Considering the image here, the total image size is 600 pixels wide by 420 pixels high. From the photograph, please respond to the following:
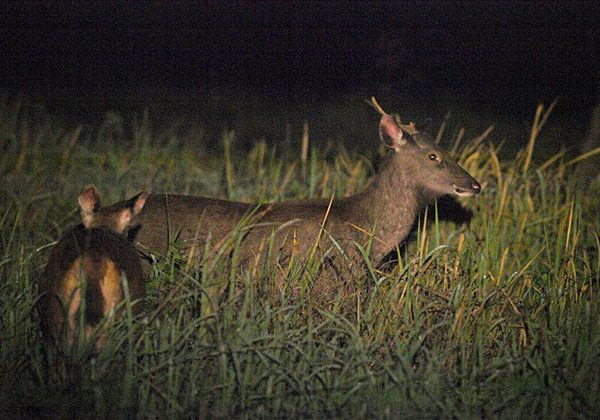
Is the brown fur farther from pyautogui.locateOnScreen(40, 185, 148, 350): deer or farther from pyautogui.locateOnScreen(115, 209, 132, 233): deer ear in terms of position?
pyautogui.locateOnScreen(40, 185, 148, 350): deer

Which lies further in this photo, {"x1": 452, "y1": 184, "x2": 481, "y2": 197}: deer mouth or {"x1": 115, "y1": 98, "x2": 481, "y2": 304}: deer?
{"x1": 452, "y1": 184, "x2": 481, "y2": 197}: deer mouth

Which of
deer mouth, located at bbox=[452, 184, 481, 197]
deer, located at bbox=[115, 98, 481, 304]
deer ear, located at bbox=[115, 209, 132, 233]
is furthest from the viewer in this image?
deer mouth, located at bbox=[452, 184, 481, 197]

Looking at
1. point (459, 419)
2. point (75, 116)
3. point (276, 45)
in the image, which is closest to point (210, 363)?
point (459, 419)

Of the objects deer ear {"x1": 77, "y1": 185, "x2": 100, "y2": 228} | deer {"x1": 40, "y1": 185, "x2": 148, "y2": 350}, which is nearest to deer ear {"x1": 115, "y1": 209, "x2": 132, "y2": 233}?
deer ear {"x1": 77, "y1": 185, "x2": 100, "y2": 228}

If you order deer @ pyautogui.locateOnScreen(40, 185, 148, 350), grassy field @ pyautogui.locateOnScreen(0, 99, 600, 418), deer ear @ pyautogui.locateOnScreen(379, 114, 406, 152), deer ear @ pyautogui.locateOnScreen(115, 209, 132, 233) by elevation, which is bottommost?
grassy field @ pyautogui.locateOnScreen(0, 99, 600, 418)

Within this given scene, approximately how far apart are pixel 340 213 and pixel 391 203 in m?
0.39

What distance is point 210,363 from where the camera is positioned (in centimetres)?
432

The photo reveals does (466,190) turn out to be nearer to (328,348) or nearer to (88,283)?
(328,348)

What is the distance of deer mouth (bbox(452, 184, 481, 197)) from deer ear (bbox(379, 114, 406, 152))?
46cm

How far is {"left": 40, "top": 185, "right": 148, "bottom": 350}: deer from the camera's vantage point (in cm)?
409

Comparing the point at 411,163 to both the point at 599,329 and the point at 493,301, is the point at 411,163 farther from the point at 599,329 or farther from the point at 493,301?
the point at 599,329

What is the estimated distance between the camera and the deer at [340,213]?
228 inches

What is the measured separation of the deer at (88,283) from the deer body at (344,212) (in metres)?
1.17

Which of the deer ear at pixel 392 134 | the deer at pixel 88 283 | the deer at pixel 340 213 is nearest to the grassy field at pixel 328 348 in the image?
the deer at pixel 88 283
